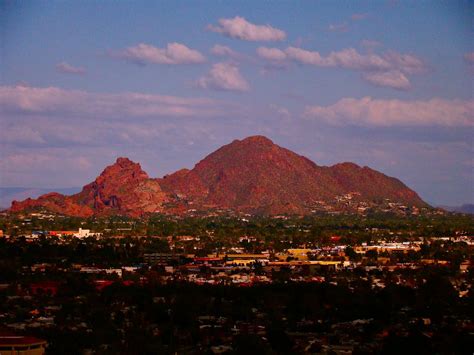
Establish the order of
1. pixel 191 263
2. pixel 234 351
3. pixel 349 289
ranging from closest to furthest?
1. pixel 234 351
2. pixel 349 289
3. pixel 191 263

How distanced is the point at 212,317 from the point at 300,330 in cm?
842

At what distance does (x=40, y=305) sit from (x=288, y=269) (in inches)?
1696

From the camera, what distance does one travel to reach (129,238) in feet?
576

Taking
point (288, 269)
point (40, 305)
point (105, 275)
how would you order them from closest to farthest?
point (40, 305) < point (105, 275) < point (288, 269)

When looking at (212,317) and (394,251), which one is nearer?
(212,317)

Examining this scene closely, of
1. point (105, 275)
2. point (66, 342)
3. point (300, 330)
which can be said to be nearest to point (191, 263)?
point (105, 275)

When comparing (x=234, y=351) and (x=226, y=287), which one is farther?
(x=226, y=287)

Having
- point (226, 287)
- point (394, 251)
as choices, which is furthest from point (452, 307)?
point (394, 251)

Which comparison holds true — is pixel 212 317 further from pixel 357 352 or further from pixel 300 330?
pixel 357 352

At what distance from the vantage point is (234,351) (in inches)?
2470

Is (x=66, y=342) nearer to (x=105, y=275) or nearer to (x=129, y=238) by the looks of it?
(x=105, y=275)

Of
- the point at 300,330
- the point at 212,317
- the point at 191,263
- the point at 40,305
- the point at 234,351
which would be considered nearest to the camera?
the point at 234,351

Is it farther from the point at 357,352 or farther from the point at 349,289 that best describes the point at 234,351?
the point at 349,289

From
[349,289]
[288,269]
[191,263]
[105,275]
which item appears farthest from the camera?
[191,263]
